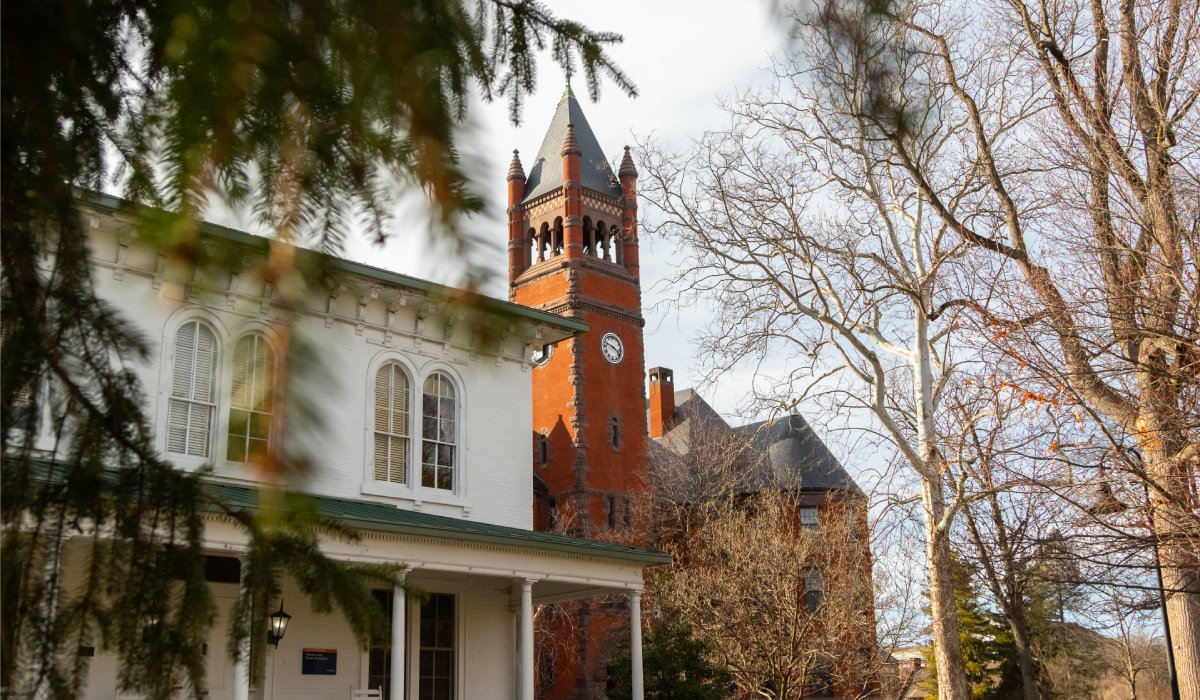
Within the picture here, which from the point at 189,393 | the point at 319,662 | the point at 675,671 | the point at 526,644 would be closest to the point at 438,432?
the point at 526,644

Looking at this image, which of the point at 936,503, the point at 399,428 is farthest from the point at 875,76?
the point at 936,503

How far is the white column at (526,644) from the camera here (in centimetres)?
1698

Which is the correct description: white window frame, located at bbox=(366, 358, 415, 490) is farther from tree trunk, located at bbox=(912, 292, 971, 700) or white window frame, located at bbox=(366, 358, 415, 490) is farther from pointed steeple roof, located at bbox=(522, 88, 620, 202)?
pointed steeple roof, located at bbox=(522, 88, 620, 202)

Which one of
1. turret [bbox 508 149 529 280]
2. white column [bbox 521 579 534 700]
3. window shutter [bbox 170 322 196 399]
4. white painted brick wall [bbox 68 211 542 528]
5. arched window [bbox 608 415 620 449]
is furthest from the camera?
arched window [bbox 608 415 620 449]

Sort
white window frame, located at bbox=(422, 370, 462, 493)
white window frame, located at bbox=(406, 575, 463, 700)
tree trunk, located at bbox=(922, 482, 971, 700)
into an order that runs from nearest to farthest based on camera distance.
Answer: white window frame, located at bbox=(406, 575, 463, 700), white window frame, located at bbox=(422, 370, 462, 493), tree trunk, located at bbox=(922, 482, 971, 700)

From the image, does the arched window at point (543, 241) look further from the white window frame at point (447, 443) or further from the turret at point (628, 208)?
the white window frame at point (447, 443)

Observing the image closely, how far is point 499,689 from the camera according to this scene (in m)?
18.9

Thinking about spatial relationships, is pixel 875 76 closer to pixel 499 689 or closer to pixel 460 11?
pixel 460 11

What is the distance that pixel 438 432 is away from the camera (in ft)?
63.6

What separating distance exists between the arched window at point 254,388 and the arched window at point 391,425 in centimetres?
1624

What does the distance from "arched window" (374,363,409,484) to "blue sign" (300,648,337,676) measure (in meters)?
2.98

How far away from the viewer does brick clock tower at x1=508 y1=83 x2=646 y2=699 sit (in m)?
40.0

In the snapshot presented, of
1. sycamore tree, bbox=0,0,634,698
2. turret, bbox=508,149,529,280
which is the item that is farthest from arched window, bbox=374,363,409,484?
sycamore tree, bbox=0,0,634,698

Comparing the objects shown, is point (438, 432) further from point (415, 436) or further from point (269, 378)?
point (269, 378)
